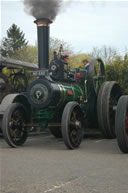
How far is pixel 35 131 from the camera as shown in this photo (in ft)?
33.5

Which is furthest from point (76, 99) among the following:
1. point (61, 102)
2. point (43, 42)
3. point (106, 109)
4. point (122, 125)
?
point (122, 125)

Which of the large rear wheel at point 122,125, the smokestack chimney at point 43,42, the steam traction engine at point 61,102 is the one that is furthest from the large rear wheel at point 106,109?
the large rear wheel at point 122,125

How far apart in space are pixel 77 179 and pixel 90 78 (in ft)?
14.8

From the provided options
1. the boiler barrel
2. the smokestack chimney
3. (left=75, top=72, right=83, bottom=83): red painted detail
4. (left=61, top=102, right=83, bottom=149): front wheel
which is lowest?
(left=61, top=102, right=83, bottom=149): front wheel

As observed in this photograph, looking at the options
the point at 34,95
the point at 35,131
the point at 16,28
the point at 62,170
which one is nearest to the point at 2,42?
the point at 16,28

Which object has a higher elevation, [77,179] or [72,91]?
[72,91]

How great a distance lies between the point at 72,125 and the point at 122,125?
1.20 m

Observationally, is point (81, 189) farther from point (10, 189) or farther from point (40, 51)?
point (40, 51)

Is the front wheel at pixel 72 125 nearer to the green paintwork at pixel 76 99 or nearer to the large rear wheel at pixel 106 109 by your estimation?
the green paintwork at pixel 76 99

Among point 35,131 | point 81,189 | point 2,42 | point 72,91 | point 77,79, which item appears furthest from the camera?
point 2,42

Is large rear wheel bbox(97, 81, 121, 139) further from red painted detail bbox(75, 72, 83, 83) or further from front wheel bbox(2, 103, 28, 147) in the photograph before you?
front wheel bbox(2, 103, 28, 147)

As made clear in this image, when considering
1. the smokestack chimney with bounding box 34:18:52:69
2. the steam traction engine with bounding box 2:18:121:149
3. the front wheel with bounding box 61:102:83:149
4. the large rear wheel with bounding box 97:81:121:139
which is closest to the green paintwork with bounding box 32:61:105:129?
the steam traction engine with bounding box 2:18:121:149

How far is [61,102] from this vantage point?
281 inches

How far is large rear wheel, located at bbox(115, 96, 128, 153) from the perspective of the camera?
5.58 meters
